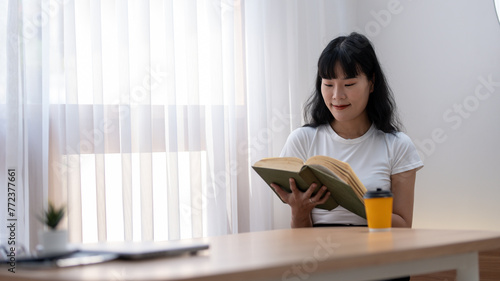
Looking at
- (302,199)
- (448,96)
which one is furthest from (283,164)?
(448,96)

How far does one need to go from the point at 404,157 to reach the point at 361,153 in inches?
5.0

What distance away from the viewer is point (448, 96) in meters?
2.35

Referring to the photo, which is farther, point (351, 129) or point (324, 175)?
point (351, 129)

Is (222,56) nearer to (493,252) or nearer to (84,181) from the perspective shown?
(84,181)

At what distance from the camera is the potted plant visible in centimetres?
74

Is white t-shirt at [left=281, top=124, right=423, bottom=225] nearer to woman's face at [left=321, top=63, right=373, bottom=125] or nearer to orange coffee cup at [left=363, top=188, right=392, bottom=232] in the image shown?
woman's face at [left=321, top=63, right=373, bottom=125]

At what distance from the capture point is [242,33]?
2334 mm

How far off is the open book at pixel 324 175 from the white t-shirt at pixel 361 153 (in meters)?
0.25

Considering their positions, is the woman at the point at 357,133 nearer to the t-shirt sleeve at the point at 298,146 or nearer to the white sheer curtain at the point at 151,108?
the t-shirt sleeve at the point at 298,146

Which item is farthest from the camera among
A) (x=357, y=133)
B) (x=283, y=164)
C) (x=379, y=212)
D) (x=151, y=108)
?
(x=151, y=108)

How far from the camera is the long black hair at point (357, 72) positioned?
1.70 metres

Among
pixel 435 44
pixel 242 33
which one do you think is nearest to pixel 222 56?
pixel 242 33

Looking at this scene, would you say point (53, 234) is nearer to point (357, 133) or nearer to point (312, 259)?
point (312, 259)

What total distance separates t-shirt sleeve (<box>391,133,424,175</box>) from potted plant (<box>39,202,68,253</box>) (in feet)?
3.73
